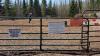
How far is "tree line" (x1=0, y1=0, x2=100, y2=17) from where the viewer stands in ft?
291

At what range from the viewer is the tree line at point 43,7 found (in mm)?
88562

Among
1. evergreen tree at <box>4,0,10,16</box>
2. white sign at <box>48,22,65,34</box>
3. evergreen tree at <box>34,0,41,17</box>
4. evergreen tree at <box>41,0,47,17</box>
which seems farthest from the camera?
evergreen tree at <box>41,0,47,17</box>

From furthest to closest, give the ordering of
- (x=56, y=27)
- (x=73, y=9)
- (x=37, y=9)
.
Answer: (x=37, y=9), (x=73, y=9), (x=56, y=27)

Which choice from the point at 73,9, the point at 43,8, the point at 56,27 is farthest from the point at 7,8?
the point at 56,27

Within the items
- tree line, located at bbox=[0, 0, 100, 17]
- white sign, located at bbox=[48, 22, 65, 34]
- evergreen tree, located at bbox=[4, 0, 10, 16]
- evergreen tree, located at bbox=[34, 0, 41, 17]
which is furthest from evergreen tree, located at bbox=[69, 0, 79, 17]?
white sign, located at bbox=[48, 22, 65, 34]

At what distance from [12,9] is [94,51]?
276ft

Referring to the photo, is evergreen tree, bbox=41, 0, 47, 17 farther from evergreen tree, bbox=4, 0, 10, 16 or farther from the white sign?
the white sign

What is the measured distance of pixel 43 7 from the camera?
108m

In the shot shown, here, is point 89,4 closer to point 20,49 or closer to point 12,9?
point 12,9

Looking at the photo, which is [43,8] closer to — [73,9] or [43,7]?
[43,7]

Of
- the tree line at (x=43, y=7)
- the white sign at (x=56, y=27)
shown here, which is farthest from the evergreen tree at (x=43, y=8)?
the white sign at (x=56, y=27)

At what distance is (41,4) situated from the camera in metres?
112

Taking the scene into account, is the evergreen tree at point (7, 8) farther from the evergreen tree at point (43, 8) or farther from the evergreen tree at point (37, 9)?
the evergreen tree at point (43, 8)

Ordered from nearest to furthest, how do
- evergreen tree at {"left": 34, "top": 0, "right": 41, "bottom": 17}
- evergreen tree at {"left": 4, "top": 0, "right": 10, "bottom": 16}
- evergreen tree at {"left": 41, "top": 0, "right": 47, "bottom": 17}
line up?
evergreen tree at {"left": 4, "top": 0, "right": 10, "bottom": 16} → evergreen tree at {"left": 34, "top": 0, "right": 41, "bottom": 17} → evergreen tree at {"left": 41, "top": 0, "right": 47, "bottom": 17}
